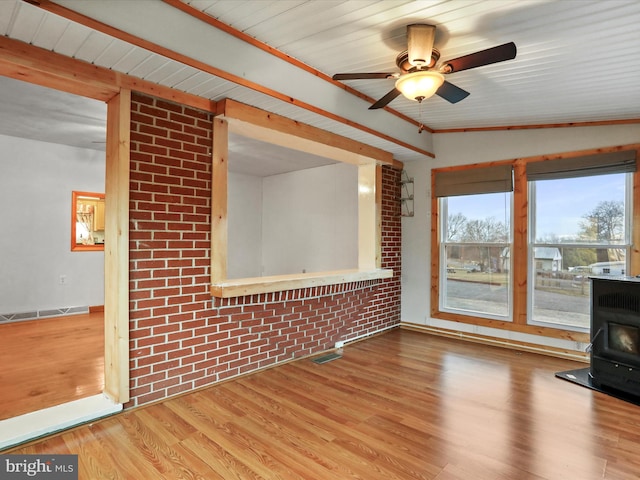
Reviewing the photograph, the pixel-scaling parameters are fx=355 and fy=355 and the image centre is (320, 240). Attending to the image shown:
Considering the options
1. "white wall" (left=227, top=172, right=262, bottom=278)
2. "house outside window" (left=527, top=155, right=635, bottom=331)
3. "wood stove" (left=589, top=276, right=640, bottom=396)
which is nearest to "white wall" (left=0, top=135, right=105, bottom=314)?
"white wall" (left=227, top=172, right=262, bottom=278)

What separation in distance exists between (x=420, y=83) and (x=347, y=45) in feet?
2.03

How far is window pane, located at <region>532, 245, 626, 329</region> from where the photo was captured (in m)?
3.73

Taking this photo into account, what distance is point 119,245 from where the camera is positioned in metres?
2.51

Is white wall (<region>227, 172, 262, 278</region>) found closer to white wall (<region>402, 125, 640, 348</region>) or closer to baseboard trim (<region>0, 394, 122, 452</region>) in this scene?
white wall (<region>402, 125, 640, 348</region>)

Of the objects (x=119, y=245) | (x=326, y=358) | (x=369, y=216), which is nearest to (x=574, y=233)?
(x=369, y=216)

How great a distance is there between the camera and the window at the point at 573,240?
367cm

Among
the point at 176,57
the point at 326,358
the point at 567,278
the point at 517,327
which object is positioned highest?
the point at 176,57

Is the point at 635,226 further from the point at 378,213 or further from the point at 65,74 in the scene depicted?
the point at 65,74

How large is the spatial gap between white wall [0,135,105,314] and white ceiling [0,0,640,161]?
193 cm

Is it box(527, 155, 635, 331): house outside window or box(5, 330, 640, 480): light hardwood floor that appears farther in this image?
box(527, 155, 635, 331): house outside window

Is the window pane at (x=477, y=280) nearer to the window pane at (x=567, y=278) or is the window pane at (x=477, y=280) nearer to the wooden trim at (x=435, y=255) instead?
the wooden trim at (x=435, y=255)

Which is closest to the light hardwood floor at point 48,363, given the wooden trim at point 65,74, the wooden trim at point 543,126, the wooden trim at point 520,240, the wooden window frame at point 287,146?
the wooden window frame at point 287,146

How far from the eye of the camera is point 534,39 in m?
2.34

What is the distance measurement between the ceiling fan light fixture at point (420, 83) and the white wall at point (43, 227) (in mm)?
5266
